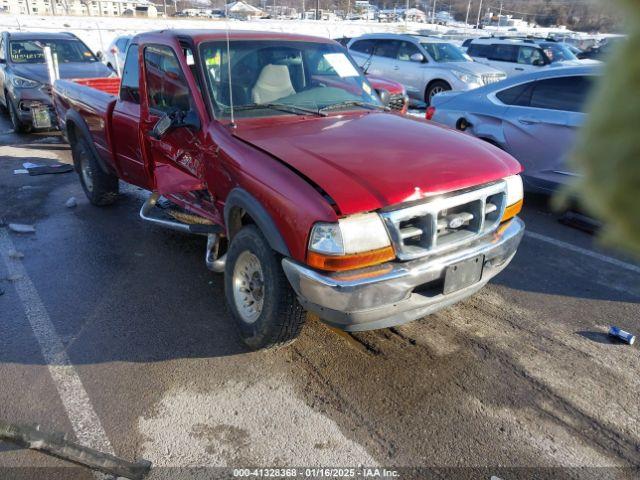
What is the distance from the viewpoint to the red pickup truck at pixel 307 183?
271 cm

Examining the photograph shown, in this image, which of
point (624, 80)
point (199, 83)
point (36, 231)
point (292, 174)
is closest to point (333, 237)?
point (292, 174)

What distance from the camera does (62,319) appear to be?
3805mm

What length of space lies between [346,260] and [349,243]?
0.11m

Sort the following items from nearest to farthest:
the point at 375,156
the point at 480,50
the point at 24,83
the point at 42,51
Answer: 1. the point at 375,156
2. the point at 24,83
3. the point at 42,51
4. the point at 480,50

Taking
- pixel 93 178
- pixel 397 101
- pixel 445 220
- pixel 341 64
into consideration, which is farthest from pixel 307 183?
pixel 397 101

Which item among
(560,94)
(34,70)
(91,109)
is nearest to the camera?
(91,109)

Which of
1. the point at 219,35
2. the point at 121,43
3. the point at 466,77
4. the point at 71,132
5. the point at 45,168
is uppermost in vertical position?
the point at 219,35

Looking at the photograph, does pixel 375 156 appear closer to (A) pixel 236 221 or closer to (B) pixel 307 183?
(B) pixel 307 183

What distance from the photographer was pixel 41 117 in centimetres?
916

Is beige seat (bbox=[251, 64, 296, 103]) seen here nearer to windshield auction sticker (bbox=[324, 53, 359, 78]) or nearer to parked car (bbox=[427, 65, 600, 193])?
windshield auction sticker (bbox=[324, 53, 359, 78])

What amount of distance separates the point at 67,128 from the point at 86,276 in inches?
107

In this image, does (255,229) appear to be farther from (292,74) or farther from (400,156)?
(292,74)

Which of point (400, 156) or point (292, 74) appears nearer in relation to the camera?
point (400, 156)

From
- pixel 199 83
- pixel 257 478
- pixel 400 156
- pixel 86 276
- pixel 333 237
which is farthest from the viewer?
pixel 86 276
